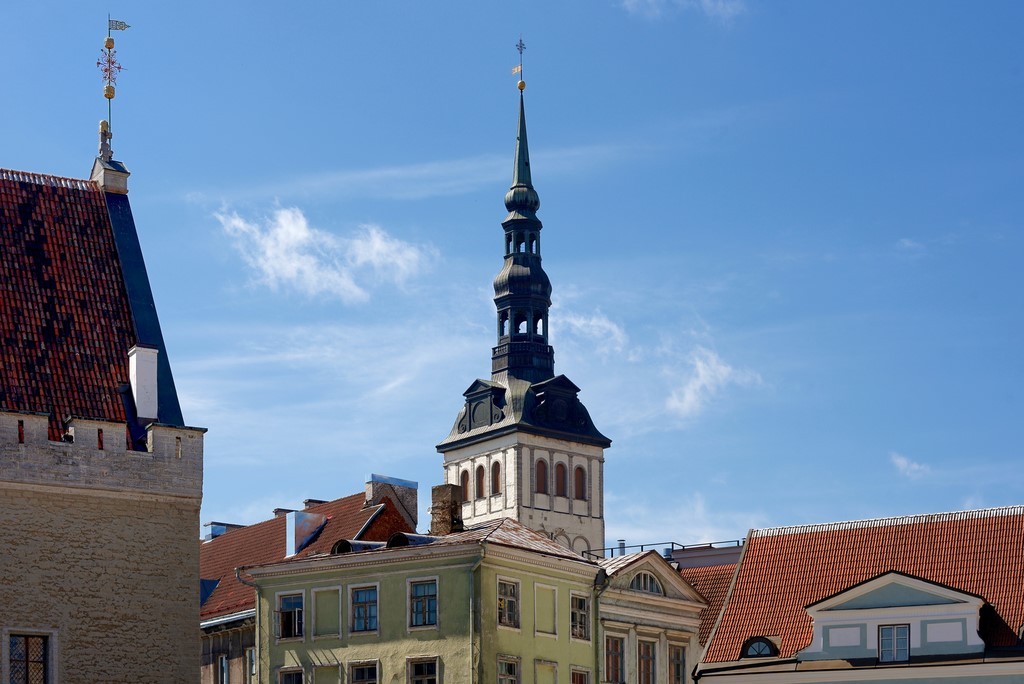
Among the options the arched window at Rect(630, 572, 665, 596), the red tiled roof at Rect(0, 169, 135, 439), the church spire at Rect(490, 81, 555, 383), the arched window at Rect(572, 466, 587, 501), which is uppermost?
the church spire at Rect(490, 81, 555, 383)

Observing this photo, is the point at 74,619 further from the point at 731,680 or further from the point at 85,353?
the point at 731,680

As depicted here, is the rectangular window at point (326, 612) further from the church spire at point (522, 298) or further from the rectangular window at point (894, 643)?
the church spire at point (522, 298)

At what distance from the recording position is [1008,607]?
51969mm

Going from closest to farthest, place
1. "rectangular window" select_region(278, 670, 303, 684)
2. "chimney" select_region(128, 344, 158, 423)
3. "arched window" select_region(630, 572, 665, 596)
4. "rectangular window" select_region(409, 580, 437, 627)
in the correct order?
"chimney" select_region(128, 344, 158, 423)
"rectangular window" select_region(409, 580, 437, 627)
"rectangular window" select_region(278, 670, 303, 684)
"arched window" select_region(630, 572, 665, 596)

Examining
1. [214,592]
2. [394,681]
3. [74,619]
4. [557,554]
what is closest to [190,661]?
[74,619]

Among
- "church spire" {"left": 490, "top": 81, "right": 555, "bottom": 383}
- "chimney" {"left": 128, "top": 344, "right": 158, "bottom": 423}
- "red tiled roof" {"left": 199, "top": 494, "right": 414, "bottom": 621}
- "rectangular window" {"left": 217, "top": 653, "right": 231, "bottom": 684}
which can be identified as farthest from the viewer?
"church spire" {"left": 490, "top": 81, "right": 555, "bottom": 383}

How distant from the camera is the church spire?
130750 millimetres

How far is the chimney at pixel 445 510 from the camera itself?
57.6m

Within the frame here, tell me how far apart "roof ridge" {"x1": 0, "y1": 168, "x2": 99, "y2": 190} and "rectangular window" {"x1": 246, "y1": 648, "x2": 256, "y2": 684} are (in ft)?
71.4

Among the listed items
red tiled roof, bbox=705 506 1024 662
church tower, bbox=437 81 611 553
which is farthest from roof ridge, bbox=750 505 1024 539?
church tower, bbox=437 81 611 553

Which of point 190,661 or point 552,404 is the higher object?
point 552,404

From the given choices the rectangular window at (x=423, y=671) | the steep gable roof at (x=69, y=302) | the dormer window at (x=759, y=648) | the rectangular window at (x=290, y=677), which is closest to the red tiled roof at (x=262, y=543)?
the rectangular window at (x=290, y=677)

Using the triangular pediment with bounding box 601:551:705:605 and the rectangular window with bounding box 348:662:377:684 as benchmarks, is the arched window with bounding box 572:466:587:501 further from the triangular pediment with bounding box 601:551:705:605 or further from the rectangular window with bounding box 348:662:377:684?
the rectangular window with bounding box 348:662:377:684

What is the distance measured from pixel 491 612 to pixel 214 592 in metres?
17.9
